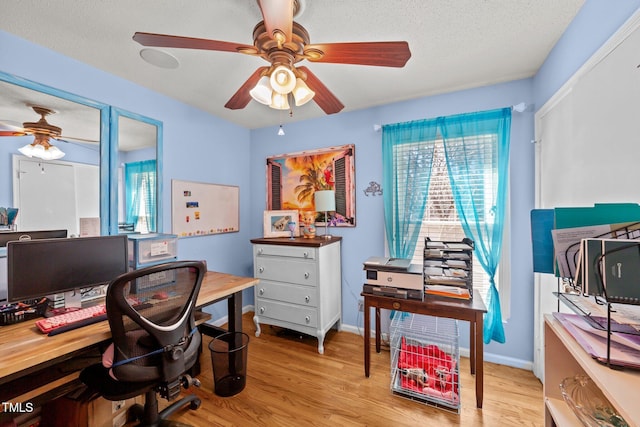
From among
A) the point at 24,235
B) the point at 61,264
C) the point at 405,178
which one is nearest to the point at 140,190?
the point at 24,235

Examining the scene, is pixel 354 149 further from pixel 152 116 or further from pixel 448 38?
pixel 152 116

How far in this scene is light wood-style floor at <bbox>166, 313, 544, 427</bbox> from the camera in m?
1.59

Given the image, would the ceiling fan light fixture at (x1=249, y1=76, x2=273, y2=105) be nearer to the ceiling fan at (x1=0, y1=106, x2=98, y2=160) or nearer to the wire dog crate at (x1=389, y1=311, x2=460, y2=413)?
the ceiling fan at (x1=0, y1=106, x2=98, y2=160)

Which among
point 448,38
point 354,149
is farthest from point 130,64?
point 448,38

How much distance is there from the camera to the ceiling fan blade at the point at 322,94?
1.42 meters

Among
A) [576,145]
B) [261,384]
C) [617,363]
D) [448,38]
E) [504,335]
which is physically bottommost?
[261,384]

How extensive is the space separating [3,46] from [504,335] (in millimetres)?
4172

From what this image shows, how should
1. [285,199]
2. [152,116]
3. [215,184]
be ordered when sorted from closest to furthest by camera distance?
[152,116], [215,184], [285,199]

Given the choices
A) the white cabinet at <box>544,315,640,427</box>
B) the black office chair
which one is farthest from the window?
the black office chair

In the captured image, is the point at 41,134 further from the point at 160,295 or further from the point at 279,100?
the point at 279,100

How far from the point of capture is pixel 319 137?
2.92 metres

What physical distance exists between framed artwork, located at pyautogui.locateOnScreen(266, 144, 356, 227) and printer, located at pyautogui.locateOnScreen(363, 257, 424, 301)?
2.77ft

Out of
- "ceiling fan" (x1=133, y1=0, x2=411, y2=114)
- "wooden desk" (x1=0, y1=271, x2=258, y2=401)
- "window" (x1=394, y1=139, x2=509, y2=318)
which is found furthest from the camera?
"window" (x1=394, y1=139, x2=509, y2=318)

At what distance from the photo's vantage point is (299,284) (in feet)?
7.98
